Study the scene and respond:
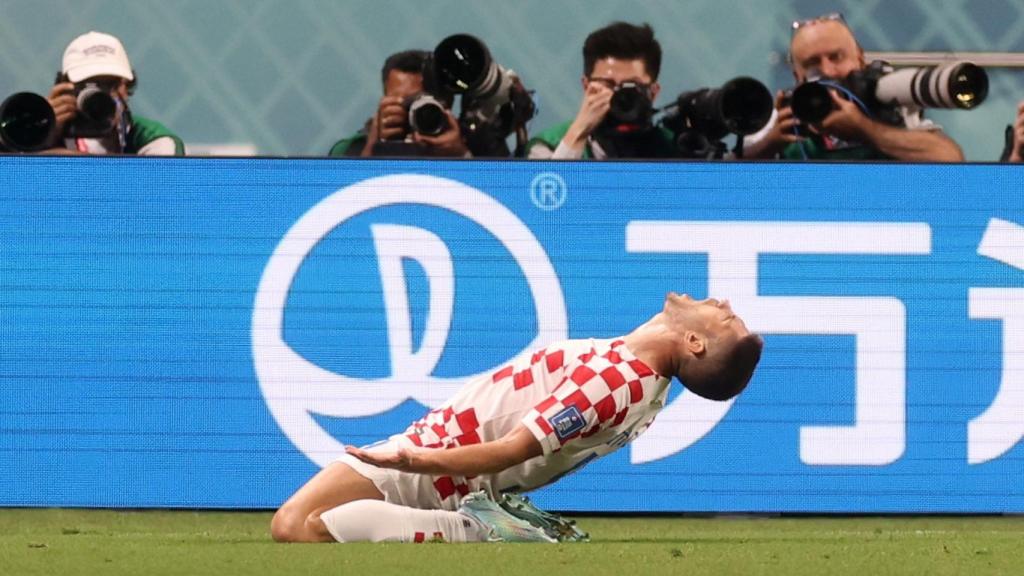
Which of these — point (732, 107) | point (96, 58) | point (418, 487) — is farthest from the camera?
point (96, 58)

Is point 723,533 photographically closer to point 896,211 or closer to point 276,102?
point 896,211

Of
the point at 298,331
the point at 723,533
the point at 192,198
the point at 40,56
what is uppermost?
the point at 40,56

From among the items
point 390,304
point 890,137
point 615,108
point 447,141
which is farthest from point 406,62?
point 890,137

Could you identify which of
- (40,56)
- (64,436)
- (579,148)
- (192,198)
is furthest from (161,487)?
(40,56)

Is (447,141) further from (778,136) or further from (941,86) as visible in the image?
(941,86)

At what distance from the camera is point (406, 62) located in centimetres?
842

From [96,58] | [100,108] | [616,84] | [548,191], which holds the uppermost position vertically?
[96,58]

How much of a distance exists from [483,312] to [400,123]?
893 mm

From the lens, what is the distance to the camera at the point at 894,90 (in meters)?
7.56

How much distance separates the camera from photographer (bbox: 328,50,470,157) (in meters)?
7.93

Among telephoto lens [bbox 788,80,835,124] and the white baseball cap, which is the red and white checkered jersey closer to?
telephoto lens [bbox 788,80,835,124]

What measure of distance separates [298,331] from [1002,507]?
250 centimetres

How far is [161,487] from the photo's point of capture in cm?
750

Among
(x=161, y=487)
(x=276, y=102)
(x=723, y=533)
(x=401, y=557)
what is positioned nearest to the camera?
(x=401, y=557)
